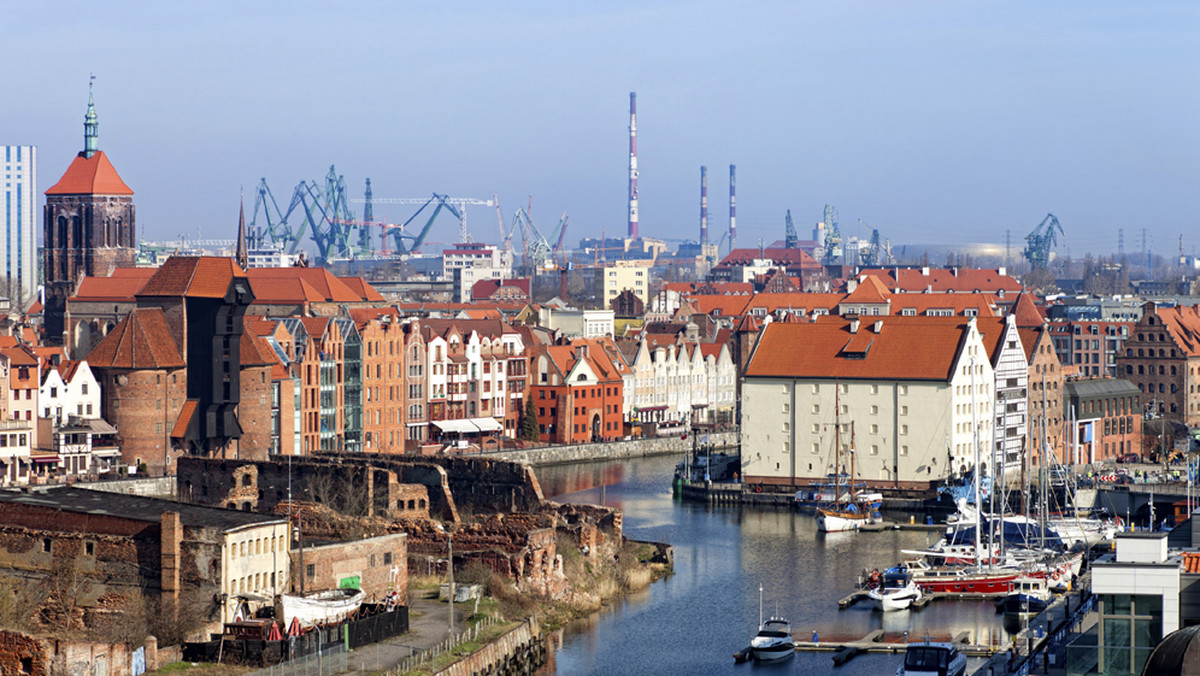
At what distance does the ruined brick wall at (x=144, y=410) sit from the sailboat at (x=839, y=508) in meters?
20.9

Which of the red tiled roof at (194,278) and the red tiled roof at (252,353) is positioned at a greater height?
the red tiled roof at (194,278)

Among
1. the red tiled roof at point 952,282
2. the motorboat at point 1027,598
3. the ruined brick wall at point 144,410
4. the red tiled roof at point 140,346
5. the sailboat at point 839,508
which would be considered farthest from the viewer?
the red tiled roof at point 952,282

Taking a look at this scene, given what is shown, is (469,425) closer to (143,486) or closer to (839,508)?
(143,486)

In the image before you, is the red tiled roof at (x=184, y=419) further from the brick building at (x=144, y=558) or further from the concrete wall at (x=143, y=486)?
the brick building at (x=144, y=558)

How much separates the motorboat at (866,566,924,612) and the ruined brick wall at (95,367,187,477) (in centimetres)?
2760

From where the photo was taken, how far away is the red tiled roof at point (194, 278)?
216ft

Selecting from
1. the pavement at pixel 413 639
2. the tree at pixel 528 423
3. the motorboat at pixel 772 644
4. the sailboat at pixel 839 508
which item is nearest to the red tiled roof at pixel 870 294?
the tree at pixel 528 423

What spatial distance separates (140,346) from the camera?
64812 mm

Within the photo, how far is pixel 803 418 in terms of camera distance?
63.1m

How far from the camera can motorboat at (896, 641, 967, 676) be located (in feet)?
111

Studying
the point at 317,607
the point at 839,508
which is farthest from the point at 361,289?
the point at 317,607

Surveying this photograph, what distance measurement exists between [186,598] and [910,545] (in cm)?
2529

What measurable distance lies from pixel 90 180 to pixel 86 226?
6.53ft

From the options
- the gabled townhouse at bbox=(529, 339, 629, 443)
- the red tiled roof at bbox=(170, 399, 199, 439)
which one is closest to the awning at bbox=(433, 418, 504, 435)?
the gabled townhouse at bbox=(529, 339, 629, 443)
